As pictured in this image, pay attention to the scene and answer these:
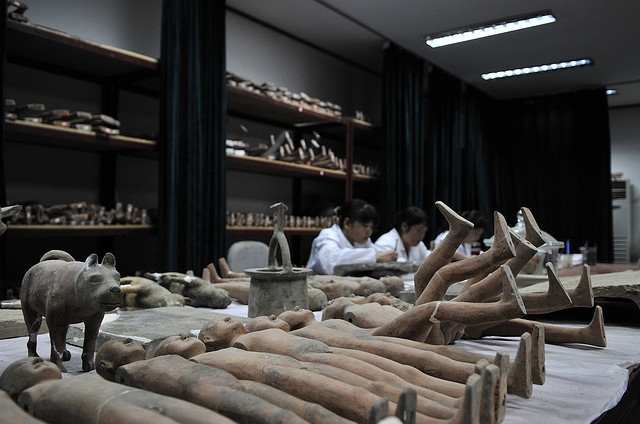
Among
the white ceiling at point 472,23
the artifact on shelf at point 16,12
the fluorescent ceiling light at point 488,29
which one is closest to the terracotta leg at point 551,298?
the artifact on shelf at point 16,12

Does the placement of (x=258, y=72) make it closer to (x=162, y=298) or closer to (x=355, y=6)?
(x=355, y=6)

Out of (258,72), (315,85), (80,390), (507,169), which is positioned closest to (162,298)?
(80,390)

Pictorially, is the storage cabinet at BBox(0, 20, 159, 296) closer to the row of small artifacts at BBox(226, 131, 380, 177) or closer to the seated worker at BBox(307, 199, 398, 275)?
the row of small artifacts at BBox(226, 131, 380, 177)

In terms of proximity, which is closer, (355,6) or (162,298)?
(162,298)

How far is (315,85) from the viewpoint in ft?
18.3

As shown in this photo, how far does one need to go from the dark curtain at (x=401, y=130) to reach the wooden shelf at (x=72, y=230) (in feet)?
9.29

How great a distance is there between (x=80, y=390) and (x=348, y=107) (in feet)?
18.6

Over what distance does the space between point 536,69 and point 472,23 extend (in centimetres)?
187

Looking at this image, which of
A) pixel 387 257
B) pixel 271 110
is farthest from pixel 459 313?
pixel 271 110

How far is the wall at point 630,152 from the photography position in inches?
311

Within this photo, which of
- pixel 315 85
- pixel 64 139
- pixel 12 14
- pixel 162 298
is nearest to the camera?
pixel 162 298

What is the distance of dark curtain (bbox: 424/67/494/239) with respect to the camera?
242 inches

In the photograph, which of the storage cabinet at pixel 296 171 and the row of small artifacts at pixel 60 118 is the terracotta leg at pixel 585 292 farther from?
the storage cabinet at pixel 296 171

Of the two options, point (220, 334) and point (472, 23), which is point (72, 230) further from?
point (472, 23)
